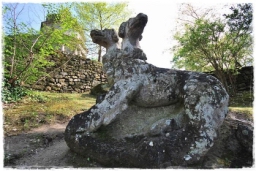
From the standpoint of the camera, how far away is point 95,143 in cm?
230

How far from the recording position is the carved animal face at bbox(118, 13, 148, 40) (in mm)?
2730

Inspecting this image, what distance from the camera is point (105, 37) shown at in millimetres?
3004

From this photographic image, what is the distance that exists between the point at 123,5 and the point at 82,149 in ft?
52.5

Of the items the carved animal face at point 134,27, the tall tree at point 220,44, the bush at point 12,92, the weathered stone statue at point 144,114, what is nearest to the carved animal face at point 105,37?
the weathered stone statue at point 144,114

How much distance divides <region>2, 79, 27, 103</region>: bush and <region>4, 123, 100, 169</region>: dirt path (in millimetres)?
2978

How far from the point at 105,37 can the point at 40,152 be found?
1870 mm

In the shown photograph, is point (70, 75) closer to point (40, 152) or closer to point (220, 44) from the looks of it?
point (220, 44)

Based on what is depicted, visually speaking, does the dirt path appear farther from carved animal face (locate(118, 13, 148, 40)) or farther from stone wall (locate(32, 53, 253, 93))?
stone wall (locate(32, 53, 253, 93))

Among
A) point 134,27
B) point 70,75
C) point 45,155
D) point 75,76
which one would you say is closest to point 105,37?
point 134,27

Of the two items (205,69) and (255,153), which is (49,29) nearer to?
(255,153)

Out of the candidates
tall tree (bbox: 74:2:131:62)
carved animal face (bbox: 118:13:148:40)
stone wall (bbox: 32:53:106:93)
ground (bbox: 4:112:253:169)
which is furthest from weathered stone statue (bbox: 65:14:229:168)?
tall tree (bbox: 74:2:131:62)

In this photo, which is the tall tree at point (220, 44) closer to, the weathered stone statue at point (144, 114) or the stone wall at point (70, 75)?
the stone wall at point (70, 75)

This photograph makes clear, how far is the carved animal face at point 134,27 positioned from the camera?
8.96 ft

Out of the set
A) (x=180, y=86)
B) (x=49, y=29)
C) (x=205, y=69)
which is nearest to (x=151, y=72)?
(x=180, y=86)
